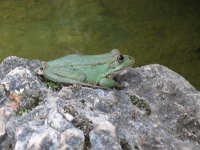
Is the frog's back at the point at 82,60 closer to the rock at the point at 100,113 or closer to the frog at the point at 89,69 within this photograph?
the frog at the point at 89,69

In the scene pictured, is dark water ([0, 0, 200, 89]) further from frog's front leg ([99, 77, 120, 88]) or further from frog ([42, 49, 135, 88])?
frog's front leg ([99, 77, 120, 88])

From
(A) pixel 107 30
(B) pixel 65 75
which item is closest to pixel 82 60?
(B) pixel 65 75

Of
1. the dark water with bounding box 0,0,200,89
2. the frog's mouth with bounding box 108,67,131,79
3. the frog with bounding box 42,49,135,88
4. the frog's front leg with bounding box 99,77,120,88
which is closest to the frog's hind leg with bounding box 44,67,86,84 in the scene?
the frog with bounding box 42,49,135,88

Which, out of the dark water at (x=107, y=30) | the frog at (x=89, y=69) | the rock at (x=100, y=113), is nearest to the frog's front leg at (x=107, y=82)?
the frog at (x=89, y=69)

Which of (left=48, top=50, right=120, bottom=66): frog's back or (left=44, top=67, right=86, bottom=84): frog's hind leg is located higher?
(left=48, top=50, right=120, bottom=66): frog's back

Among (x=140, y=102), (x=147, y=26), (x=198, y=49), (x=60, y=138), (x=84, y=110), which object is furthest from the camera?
(x=147, y=26)

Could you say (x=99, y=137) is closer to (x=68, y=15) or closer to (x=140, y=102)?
(x=140, y=102)

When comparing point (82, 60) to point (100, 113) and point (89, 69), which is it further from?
point (100, 113)

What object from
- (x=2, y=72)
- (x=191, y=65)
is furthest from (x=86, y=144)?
(x=191, y=65)
